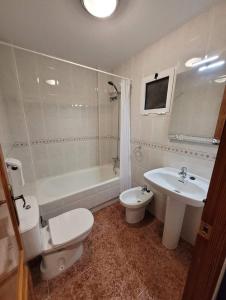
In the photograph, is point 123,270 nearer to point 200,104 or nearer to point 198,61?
point 200,104

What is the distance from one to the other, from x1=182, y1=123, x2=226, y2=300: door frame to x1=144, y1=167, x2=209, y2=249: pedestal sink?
22.3 inches

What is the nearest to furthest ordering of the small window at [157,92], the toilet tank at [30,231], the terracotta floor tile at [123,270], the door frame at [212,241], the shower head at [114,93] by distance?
the door frame at [212,241] < the toilet tank at [30,231] < the terracotta floor tile at [123,270] < the small window at [157,92] < the shower head at [114,93]

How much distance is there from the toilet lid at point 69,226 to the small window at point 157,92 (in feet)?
5.03

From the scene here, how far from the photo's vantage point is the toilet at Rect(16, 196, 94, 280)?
982mm

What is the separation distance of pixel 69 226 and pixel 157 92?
→ 1858 mm

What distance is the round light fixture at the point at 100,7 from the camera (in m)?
1.02

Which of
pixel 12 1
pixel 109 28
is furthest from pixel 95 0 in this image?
pixel 12 1

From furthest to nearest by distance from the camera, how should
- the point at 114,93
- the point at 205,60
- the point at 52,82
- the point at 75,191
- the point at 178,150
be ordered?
the point at 114,93
the point at 52,82
the point at 75,191
the point at 178,150
the point at 205,60

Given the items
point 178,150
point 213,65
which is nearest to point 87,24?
point 213,65

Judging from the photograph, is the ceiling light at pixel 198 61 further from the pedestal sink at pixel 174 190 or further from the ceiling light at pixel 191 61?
the pedestal sink at pixel 174 190

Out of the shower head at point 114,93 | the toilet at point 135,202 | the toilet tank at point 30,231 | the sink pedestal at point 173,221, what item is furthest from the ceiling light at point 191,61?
the toilet tank at point 30,231

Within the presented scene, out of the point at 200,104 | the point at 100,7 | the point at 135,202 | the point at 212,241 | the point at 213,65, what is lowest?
the point at 135,202

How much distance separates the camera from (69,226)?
126 cm

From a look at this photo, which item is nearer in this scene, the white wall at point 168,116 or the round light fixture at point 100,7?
the round light fixture at point 100,7
